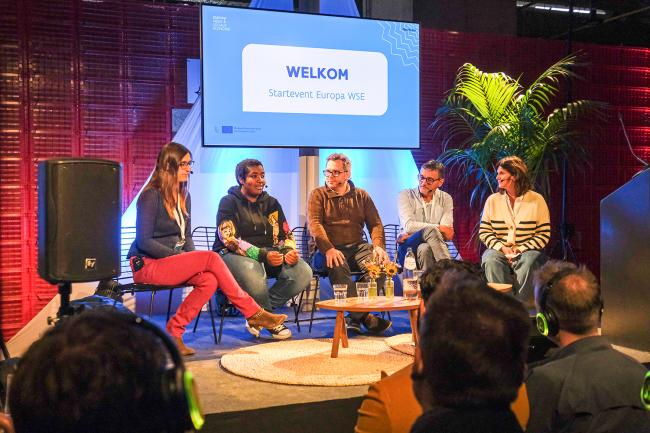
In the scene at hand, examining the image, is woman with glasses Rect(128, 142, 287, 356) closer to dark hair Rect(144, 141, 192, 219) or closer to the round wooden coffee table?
dark hair Rect(144, 141, 192, 219)

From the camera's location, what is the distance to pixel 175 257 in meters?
4.26

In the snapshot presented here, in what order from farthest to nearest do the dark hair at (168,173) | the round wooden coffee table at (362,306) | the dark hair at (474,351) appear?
1. the dark hair at (168,173)
2. the round wooden coffee table at (362,306)
3. the dark hair at (474,351)

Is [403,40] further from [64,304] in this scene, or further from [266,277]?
[64,304]

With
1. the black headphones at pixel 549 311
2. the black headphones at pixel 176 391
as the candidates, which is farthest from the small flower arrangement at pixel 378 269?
the black headphones at pixel 176 391

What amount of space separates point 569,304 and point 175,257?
2.75m

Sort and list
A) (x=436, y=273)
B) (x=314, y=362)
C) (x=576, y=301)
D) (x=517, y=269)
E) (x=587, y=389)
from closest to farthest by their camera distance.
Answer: (x=587, y=389) < (x=576, y=301) < (x=436, y=273) < (x=314, y=362) < (x=517, y=269)

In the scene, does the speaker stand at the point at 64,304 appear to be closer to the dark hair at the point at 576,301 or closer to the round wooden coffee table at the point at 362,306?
the round wooden coffee table at the point at 362,306

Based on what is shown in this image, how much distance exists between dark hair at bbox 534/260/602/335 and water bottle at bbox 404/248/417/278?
9.61ft

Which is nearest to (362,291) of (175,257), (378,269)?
(378,269)

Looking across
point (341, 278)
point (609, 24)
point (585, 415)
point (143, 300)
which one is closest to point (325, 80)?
point (341, 278)

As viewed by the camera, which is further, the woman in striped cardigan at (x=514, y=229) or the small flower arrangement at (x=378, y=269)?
the woman in striped cardigan at (x=514, y=229)

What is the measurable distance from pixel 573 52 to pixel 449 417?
6.72 metres

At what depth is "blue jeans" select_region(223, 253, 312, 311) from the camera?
464 centimetres

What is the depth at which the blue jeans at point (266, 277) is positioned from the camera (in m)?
4.64
